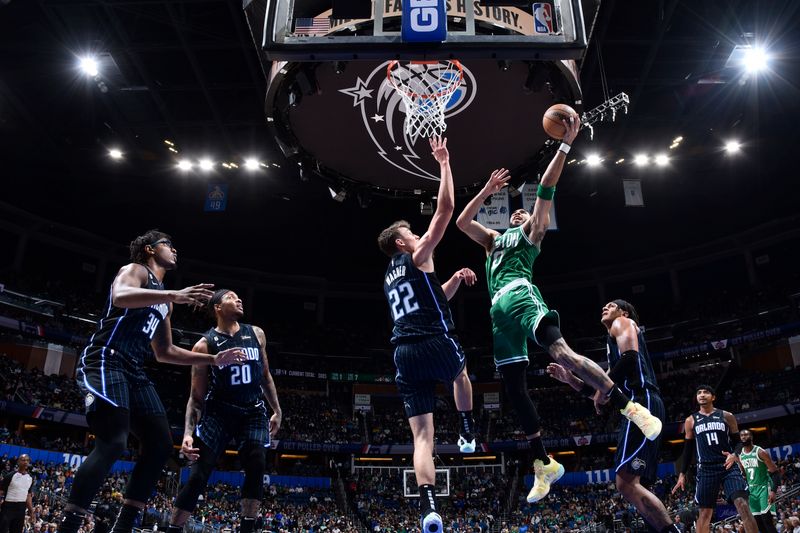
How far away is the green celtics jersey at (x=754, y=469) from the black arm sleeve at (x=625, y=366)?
5001 millimetres

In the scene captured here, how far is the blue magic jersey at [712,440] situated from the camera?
316 inches

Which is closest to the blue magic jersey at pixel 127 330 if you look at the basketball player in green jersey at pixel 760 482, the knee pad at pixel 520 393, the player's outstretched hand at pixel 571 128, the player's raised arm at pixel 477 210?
the player's raised arm at pixel 477 210

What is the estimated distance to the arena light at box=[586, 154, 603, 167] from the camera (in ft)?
72.5

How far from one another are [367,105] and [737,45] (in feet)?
37.7

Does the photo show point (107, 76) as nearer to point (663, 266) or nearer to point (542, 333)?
point (542, 333)

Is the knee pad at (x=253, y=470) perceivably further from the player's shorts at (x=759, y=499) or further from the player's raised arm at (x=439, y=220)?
the player's shorts at (x=759, y=499)

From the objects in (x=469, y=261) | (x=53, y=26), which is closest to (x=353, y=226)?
(x=469, y=261)

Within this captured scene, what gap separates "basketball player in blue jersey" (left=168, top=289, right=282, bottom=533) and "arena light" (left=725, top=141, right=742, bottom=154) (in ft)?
71.4

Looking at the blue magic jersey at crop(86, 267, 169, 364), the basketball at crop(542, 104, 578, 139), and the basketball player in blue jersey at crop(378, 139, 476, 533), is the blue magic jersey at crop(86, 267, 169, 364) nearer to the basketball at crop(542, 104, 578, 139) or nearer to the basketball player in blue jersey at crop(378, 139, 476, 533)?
the basketball player in blue jersey at crop(378, 139, 476, 533)

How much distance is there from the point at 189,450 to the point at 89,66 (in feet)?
55.4

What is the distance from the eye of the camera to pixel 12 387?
25828 mm

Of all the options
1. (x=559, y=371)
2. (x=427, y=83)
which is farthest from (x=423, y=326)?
(x=427, y=83)

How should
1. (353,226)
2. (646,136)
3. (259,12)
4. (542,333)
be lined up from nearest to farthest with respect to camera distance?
(542,333) → (259,12) → (646,136) → (353,226)

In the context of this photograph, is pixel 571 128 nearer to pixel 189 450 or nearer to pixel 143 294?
pixel 143 294
